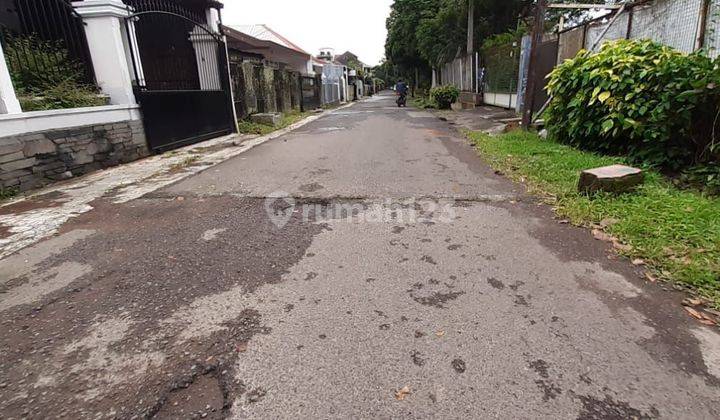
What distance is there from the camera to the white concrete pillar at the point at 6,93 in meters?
4.50

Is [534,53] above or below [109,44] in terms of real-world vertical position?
below

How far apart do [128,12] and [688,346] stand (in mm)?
8285

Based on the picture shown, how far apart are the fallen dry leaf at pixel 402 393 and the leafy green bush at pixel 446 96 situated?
18017mm

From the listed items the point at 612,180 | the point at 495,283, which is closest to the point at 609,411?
the point at 495,283

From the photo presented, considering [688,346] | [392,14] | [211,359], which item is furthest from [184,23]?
[392,14]

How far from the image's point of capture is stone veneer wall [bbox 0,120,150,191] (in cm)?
464

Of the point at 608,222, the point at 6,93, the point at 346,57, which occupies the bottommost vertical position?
the point at 608,222

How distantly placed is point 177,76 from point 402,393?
885 cm

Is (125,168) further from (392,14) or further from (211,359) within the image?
(392,14)

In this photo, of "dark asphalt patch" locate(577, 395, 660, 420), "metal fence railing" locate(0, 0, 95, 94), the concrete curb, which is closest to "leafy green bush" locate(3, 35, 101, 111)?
"metal fence railing" locate(0, 0, 95, 94)

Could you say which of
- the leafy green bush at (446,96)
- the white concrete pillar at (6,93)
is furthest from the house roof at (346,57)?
the white concrete pillar at (6,93)

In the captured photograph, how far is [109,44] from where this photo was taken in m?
6.20

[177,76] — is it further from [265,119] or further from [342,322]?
[342,322]

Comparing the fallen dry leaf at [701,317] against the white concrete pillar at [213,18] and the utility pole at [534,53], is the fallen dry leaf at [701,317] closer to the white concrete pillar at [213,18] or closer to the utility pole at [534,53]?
the utility pole at [534,53]
